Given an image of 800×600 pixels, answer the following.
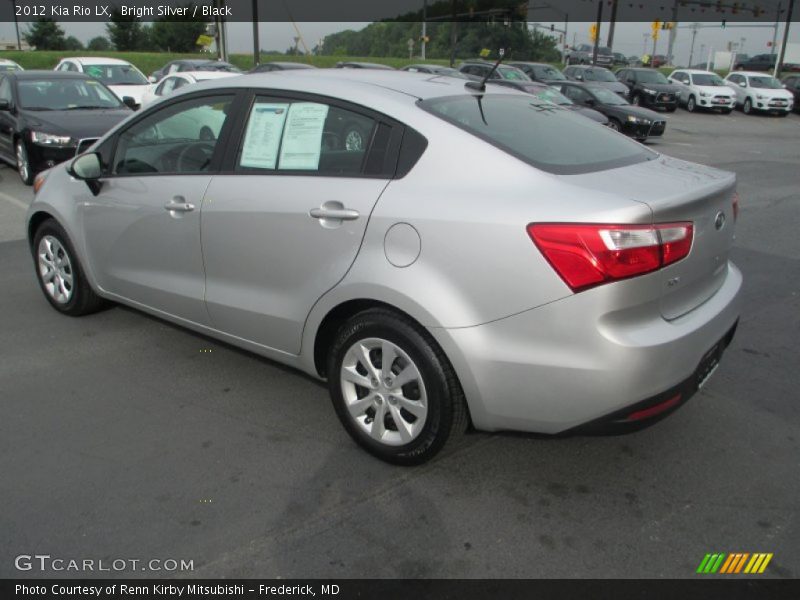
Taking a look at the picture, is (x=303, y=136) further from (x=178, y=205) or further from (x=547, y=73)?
(x=547, y=73)

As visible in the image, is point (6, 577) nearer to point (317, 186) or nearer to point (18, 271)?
point (317, 186)

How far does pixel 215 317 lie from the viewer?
12.3ft

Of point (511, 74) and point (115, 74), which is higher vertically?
point (511, 74)

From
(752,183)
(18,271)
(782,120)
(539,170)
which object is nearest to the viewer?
(539,170)

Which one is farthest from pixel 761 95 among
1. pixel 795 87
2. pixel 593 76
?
pixel 593 76

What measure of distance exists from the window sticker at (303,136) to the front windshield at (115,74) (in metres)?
14.7

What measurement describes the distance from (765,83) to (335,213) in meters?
31.5

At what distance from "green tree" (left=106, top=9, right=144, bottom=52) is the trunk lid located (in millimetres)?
78000

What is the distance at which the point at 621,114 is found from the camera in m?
17.2

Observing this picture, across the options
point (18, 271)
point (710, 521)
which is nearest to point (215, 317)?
point (710, 521)

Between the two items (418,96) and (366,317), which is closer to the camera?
(366,317)

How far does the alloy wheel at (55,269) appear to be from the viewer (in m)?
4.81

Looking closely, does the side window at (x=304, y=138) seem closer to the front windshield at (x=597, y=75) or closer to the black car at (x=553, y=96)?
the black car at (x=553, y=96)
